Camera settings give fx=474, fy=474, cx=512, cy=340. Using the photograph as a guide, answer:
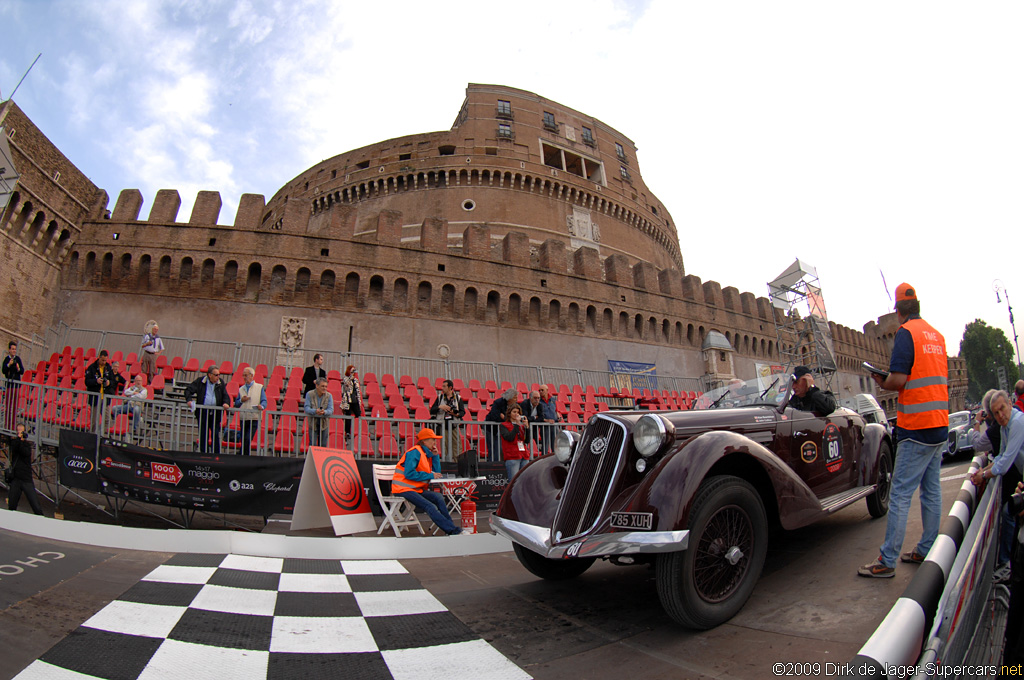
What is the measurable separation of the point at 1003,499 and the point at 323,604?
498 centimetres

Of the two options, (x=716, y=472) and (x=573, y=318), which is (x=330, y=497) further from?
(x=573, y=318)

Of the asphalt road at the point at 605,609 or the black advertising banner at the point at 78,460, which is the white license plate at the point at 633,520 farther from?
the black advertising banner at the point at 78,460

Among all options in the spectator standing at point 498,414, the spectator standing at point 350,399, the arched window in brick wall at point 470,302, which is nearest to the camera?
the spectator standing at point 498,414

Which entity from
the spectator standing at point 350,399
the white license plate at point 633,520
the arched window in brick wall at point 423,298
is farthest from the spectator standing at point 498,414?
the arched window in brick wall at point 423,298

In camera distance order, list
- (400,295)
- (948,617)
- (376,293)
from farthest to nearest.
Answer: (400,295)
(376,293)
(948,617)

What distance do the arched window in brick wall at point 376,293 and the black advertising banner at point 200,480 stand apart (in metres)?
10.9

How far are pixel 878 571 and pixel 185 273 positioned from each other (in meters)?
18.8

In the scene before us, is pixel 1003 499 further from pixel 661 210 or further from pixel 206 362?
pixel 661 210

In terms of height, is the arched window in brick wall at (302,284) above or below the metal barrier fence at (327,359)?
above

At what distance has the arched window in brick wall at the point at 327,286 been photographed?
16.2 m

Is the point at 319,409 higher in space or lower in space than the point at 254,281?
lower

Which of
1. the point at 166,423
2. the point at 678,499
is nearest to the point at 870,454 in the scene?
the point at 678,499

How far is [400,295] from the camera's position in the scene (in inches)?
667

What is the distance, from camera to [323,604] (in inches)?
116
